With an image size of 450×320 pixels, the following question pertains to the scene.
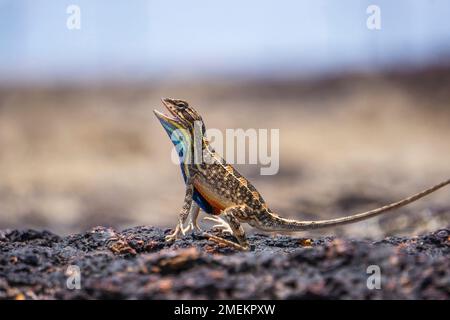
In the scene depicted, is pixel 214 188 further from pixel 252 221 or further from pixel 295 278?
pixel 295 278

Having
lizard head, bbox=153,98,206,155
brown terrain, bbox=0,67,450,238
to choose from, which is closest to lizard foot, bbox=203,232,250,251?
lizard head, bbox=153,98,206,155

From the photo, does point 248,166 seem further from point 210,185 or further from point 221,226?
point 210,185

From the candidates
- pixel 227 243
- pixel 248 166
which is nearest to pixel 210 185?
pixel 227 243

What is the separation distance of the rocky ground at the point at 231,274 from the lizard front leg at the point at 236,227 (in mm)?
1123

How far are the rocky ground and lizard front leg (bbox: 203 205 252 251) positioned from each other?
3.68ft

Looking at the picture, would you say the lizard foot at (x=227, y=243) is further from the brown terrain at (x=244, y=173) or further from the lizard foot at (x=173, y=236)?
the lizard foot at (x=173, y=236)

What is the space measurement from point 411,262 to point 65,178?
34.1m

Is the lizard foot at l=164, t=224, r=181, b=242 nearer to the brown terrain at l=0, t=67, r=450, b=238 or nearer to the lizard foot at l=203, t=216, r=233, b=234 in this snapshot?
the lizard foot at l=203, t=216, r=233, b=234

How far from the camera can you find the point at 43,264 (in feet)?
24.7

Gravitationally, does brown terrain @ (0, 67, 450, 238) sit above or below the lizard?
below

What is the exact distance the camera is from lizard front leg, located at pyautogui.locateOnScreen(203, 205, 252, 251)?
849 centimetres

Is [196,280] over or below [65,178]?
over
